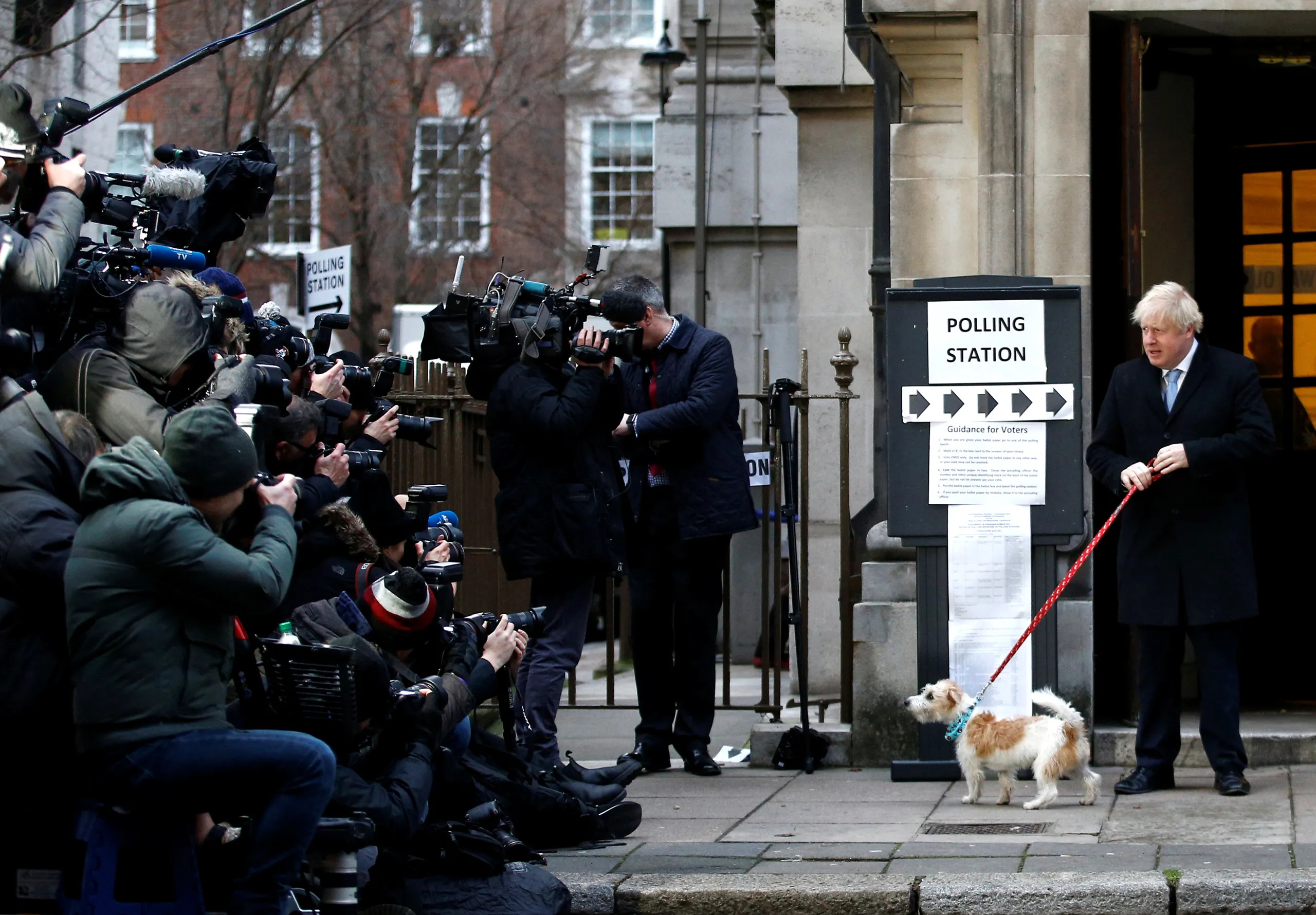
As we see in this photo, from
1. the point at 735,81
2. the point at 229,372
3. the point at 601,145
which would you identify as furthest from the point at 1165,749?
the point at 601,145

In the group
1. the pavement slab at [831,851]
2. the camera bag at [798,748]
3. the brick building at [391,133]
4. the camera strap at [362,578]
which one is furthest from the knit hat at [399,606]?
the brick building at [391,133]

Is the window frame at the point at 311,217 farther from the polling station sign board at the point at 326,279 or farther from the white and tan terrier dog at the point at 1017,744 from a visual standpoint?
the white and tan terrier dog at the point at 1017,744

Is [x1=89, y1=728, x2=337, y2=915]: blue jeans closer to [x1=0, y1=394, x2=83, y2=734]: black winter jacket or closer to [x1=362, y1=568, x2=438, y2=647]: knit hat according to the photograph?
[x1=0, y1=394, x2=83, y2=734]: black winter jacket

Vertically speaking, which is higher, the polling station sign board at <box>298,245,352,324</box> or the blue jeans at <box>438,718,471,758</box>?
the polling station sign board at <box>298,245,352,324</box>

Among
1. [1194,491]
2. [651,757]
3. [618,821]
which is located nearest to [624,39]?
[651,757]

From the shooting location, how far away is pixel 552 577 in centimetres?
832

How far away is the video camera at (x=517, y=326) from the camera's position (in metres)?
8.26

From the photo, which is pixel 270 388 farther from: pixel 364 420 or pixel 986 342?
pixel 986 342

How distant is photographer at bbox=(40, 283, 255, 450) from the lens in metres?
5.92

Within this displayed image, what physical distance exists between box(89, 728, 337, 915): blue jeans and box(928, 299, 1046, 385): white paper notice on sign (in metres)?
3.89

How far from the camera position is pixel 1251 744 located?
8.42 meters

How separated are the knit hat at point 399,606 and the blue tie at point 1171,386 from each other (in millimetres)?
3266

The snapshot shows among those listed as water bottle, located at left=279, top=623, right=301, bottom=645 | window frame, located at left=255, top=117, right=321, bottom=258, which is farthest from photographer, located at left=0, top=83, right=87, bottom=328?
window frame, located at left=255, top=117, right=321, bottom=258

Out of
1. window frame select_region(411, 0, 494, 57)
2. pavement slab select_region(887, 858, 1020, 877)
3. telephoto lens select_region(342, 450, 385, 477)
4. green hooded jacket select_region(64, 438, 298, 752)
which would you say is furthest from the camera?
window frame select_region(411, 0, 494, 57)
